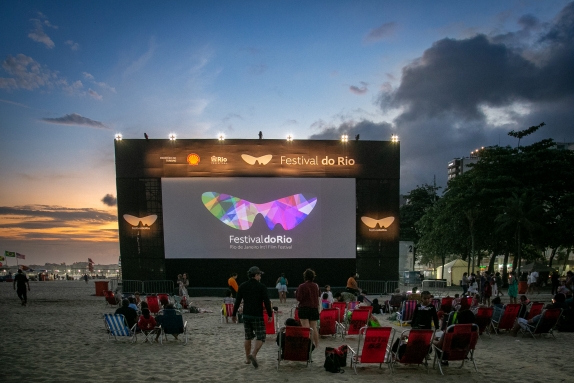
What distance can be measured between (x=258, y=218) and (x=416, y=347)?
1538cm

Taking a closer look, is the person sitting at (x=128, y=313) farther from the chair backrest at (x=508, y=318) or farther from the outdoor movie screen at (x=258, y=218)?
the outdoor movie screen at (x=258, y=218)

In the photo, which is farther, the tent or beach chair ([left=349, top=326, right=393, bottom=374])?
the tent

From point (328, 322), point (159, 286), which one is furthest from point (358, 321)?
point (159, 286)

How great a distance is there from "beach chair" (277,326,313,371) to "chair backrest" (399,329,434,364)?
1.44 metres

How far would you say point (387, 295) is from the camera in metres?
22.7

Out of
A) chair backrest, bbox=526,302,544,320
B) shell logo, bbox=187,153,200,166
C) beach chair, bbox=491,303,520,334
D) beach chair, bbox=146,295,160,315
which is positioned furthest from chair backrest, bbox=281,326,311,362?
shell logo, bbox=187,153,200,166

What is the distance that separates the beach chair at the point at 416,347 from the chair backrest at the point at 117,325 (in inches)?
223

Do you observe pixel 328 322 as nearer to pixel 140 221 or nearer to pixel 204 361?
pixel 204 361

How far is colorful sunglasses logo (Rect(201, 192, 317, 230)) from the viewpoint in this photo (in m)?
21.9

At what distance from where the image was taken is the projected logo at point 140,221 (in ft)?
74.3

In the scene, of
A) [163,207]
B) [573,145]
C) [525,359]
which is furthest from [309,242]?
[573,145]

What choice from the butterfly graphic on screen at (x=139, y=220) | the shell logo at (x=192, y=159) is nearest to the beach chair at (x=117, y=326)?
the shell logo at (x=192, y=159)

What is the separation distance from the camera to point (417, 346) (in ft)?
22.7

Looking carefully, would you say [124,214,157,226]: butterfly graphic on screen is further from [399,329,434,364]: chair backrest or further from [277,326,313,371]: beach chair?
[399,329,434,364]: chair backrest
